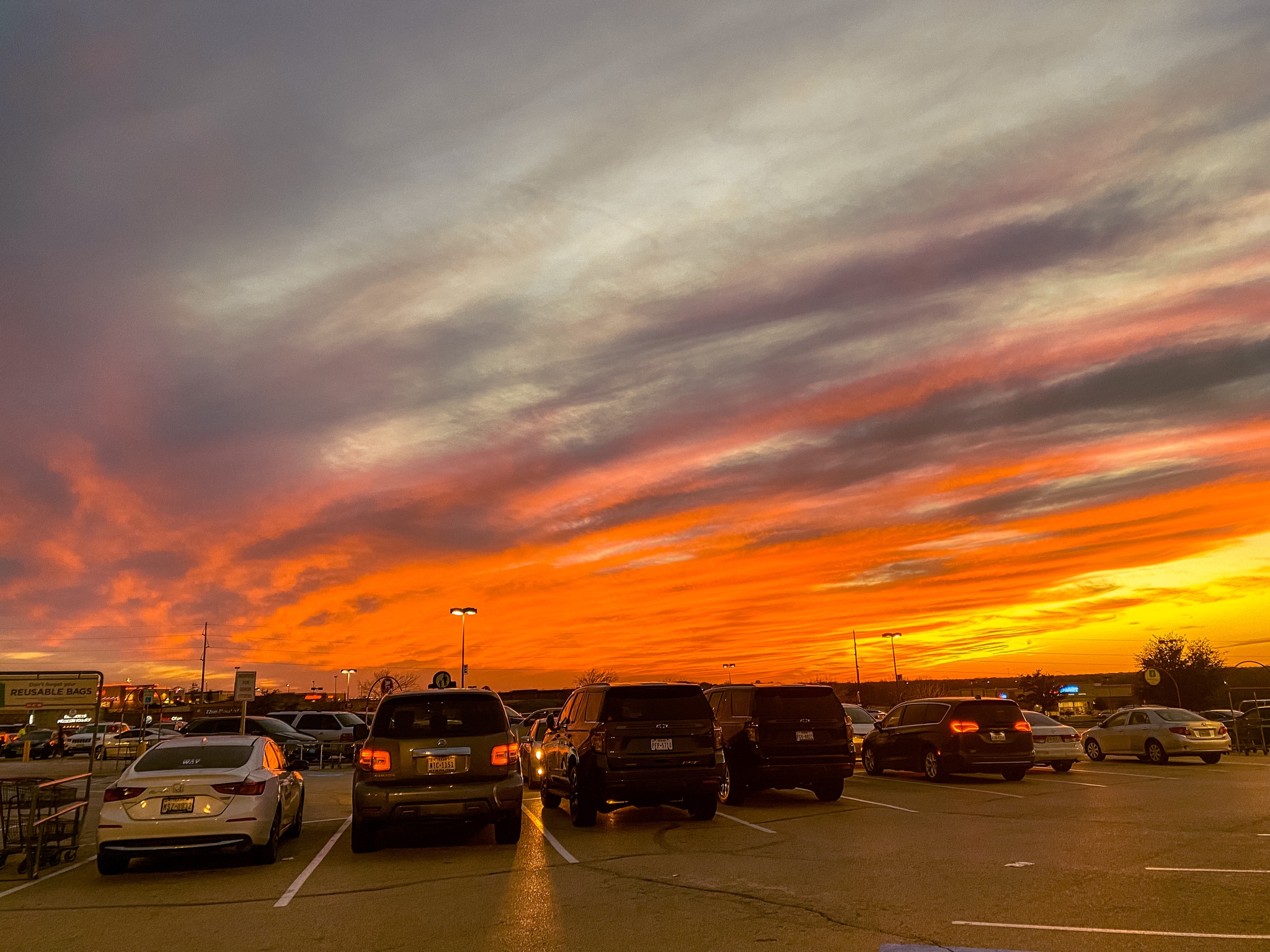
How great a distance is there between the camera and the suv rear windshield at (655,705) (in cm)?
1417

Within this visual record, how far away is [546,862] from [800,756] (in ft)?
21.9

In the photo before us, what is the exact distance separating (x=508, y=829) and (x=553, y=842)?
90cm

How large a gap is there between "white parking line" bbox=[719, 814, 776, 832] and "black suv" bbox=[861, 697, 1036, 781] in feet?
22.0

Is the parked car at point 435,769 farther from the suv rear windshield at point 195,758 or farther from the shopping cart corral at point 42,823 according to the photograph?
the shopping cart corral at point 42,823

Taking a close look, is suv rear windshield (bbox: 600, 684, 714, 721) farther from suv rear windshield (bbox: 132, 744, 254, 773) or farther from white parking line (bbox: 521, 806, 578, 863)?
suv rear windshield (bbox: 132, 744, 254, 773)

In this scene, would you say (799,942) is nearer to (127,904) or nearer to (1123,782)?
(127,904)

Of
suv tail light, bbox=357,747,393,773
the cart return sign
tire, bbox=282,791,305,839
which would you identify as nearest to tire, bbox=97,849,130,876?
tire, bbox=282,791,305,839

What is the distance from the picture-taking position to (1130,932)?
7.11 meters

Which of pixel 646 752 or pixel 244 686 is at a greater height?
pixel 244 686

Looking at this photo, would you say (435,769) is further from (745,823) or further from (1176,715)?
(1176,715)

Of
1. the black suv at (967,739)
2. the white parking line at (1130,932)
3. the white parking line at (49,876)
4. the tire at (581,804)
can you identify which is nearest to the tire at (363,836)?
the tire at (581,804)

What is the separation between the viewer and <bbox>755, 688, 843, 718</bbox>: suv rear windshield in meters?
16.7

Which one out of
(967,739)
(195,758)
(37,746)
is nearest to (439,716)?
(195,758)

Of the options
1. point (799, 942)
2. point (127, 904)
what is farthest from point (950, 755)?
point (127, 904)
